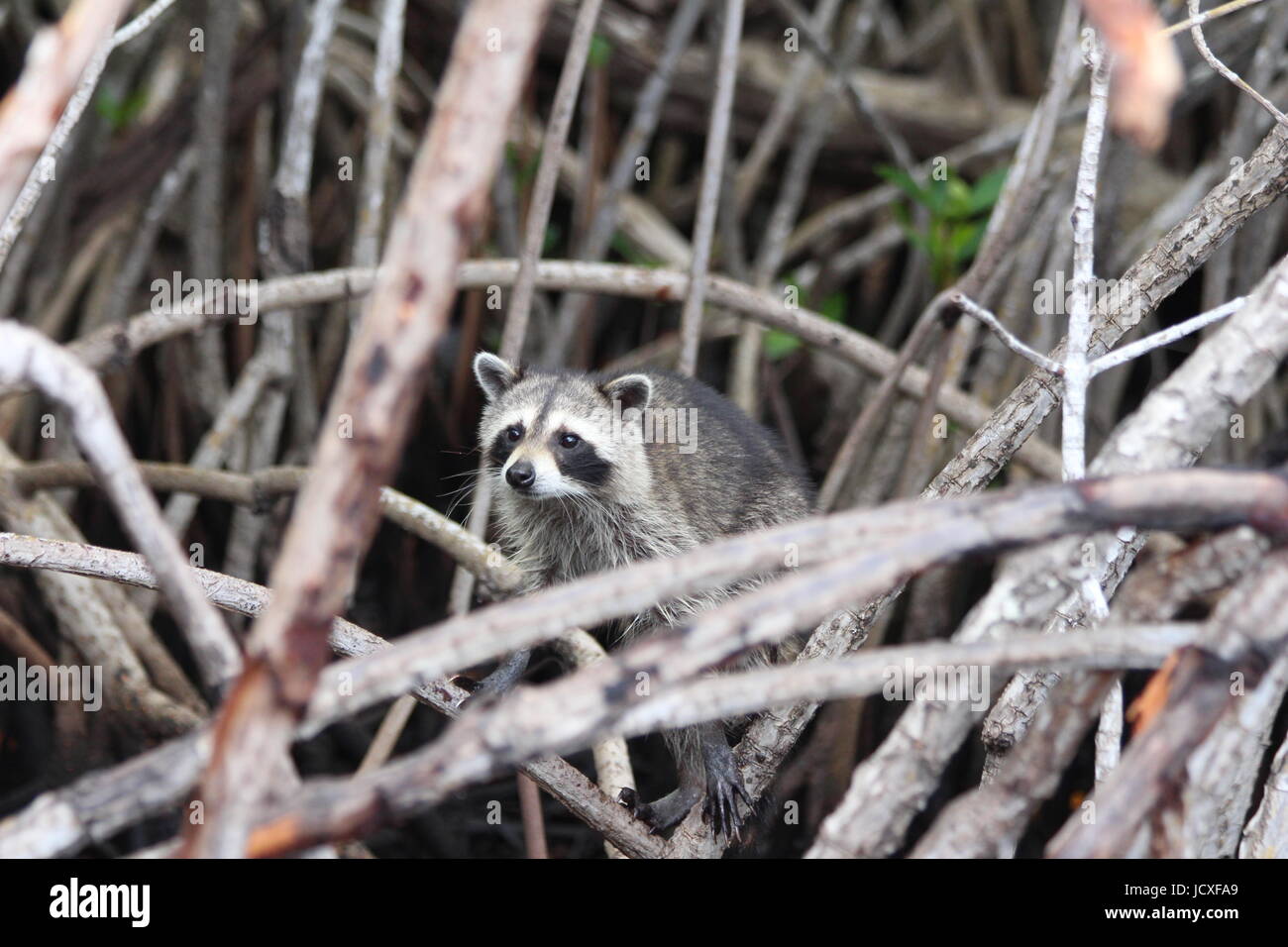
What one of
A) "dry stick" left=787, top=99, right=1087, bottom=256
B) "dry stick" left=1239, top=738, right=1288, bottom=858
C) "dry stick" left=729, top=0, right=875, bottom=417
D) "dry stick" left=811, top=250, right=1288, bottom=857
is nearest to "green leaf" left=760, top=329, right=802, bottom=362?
"dry stick" left=729, top=0, right=875, bottom=417

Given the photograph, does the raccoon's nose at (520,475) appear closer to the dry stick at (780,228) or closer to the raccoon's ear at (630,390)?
the raccoon's ear at (630,390)

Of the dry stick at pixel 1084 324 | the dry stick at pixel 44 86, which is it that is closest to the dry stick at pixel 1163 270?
the dry stick at pixel 1084 324

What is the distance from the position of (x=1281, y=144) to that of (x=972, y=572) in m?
3.37

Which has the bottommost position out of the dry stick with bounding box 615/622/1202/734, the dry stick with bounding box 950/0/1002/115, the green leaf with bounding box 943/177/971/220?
the dry stick with bounding box 615/622/1202/734

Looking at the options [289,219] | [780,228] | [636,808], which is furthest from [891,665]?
[780,228]

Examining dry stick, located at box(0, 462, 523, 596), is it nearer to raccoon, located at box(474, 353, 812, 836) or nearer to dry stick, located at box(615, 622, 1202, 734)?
raccoon, located at box(474, 353, 812, 836)

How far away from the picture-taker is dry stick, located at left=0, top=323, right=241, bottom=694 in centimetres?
234

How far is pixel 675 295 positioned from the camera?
632 cm

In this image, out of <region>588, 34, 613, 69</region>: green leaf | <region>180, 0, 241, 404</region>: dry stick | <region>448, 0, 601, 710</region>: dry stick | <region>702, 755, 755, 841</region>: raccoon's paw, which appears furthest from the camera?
<region>588, 34, 613, 69</region>: green leaf

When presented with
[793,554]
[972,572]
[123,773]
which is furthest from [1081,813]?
[972,572]

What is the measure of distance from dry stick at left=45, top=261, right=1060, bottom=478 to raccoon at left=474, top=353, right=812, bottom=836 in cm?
100

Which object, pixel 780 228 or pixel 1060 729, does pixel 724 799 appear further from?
pixel 780 228

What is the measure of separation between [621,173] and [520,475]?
280cm

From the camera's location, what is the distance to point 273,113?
8070mm
